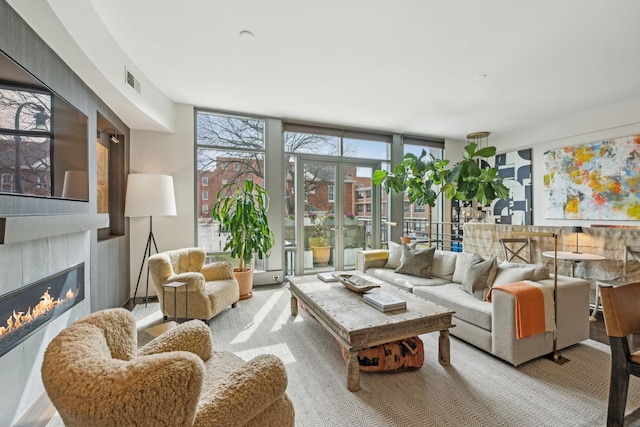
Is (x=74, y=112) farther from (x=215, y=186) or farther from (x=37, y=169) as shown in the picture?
(x=215, y=186)

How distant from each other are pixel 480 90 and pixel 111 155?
15.9 feet

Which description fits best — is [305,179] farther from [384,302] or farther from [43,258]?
[43,258]

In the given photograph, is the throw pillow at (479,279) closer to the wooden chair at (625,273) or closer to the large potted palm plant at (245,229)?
the wooden chair at (625,273)

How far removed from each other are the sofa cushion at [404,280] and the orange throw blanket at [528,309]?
1.07m

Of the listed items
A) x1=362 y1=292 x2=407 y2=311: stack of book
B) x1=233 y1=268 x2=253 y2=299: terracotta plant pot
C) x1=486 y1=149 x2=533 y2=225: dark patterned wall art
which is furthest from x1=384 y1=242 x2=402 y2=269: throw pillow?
x1=486 y1=149 x2=533 y2=225: dark patterned wall art

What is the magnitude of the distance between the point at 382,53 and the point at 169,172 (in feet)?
10.6

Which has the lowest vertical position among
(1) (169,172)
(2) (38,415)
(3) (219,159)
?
(2) (38,415)

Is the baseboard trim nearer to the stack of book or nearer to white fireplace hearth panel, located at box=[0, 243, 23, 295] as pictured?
white fireplace hearth panel, located at box=[0, 243, 23, 295]

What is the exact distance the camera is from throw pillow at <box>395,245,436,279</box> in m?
3.62

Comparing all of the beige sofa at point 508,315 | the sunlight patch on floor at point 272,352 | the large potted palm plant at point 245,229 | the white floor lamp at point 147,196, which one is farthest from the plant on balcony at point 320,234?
the sunlight patch on floor at point 272,352

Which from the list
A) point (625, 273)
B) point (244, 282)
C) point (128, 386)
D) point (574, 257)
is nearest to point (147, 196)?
point (244, 282)

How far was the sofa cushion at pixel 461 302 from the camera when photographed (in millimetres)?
2449

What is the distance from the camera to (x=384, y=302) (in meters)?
2.31

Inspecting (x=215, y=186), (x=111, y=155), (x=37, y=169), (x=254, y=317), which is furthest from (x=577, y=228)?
(x=111, y=155)
